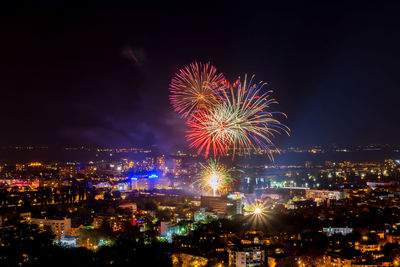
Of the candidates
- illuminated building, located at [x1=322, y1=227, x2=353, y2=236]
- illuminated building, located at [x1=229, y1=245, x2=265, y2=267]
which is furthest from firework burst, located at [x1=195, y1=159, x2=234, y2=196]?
illuminated building, located at [x1=229, y1=245, x2=265, y2=267]

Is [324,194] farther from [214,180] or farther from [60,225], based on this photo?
[60,225]

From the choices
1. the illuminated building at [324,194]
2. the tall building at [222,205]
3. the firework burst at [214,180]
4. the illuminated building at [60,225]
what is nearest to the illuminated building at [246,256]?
the illuminated building at [60,225]

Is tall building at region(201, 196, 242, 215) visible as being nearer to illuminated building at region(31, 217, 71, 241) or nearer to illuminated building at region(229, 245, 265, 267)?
illuminated building at region(31, 217, 71, 241)

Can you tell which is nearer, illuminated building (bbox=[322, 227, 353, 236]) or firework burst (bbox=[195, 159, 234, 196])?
illuminated building (bbox=[322, 227, 353, 236])

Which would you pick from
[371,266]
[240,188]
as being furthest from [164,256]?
[240,188]

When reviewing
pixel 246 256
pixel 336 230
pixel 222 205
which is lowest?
pixel 246 256

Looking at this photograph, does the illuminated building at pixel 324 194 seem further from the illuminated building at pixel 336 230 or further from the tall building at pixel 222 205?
the illuminated building at pixel 336 230

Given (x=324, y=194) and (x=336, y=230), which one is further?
(x=324, y=194)

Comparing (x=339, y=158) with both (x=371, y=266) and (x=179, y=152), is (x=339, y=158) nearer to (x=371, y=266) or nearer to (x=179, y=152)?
(x=179, y=152)

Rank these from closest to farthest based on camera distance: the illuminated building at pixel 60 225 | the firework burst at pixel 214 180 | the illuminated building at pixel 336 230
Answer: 1. the illuminated building at pixel 336 230
2. the illuminated building at pixel 60 225
3. the firework burst at pixel 214 180

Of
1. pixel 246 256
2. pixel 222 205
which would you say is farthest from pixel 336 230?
pixel 222 205

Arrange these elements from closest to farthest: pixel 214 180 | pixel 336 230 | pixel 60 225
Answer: pixel 336 230, pixel 60 225, pixel 214 180
